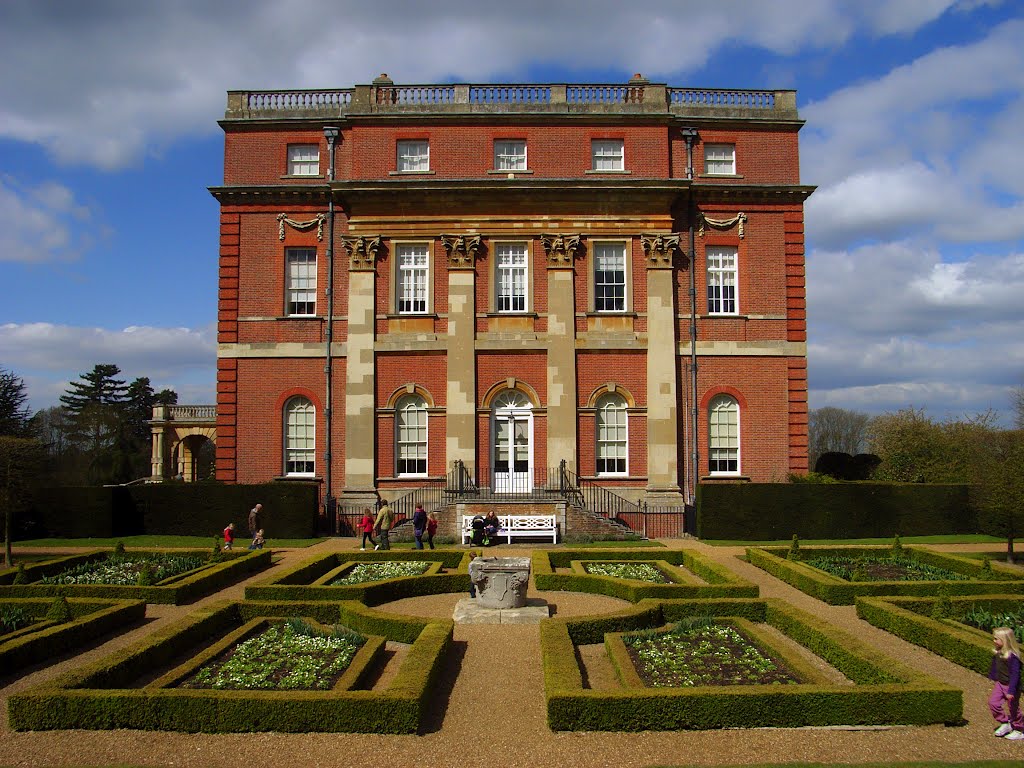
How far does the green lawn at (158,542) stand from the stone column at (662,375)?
10.7m

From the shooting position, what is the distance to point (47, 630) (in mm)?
11023

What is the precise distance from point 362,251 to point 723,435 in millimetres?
13387

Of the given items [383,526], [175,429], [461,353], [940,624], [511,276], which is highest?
[511,276]

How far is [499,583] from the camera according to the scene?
1298 cm

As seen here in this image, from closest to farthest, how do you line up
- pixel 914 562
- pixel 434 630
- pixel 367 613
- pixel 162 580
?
1. pixel 434 630
2. pixel 367 613
3. pixel 162 580
4. pixel 914 562

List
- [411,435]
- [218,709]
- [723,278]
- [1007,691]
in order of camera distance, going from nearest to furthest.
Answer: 1. [218,709]
2. [1007,691]
3. [411,435]
4. [723,278]

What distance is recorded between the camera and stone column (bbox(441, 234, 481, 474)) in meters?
24.0

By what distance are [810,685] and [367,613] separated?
6.61 metres

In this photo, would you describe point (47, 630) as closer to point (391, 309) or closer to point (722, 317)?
point (391, 309)

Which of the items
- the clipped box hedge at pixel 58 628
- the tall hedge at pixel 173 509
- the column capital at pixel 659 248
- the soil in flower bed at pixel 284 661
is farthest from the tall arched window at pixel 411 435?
the soil in flower bed at pixel 284 661

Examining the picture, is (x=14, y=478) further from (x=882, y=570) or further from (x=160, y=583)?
(x=882, y=570)

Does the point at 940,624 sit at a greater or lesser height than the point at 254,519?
lesser

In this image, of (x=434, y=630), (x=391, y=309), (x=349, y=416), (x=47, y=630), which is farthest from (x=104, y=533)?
(x=434, y=630)

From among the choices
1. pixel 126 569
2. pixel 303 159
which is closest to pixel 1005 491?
pixel 126 569
